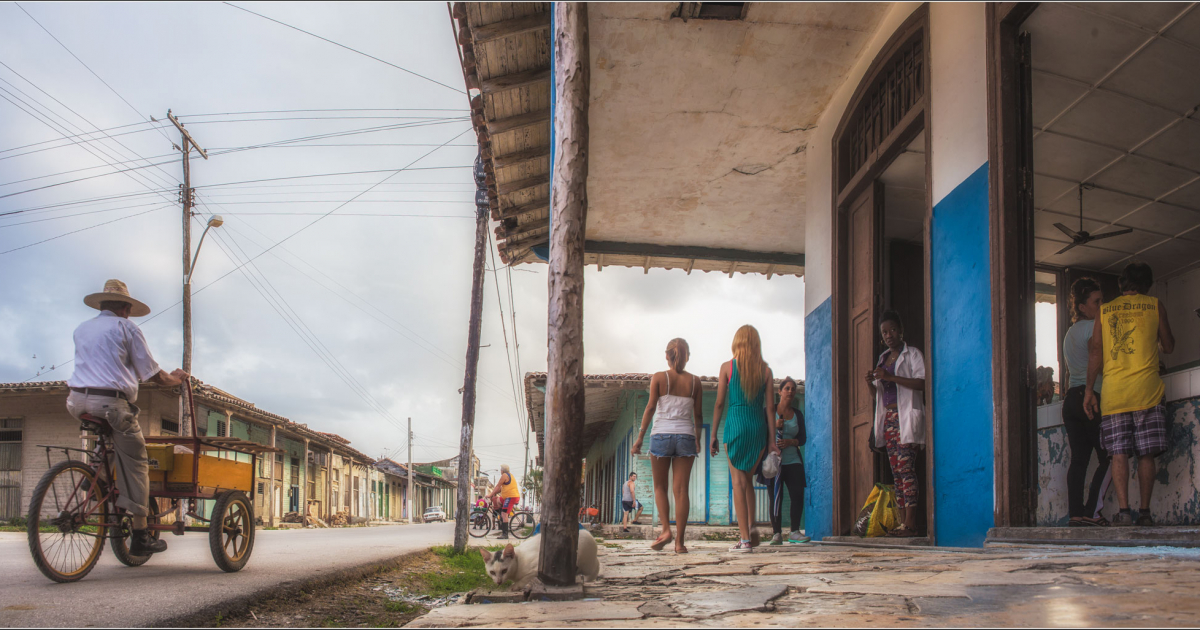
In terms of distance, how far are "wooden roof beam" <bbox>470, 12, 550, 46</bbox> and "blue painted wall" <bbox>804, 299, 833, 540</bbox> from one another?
3602 mm

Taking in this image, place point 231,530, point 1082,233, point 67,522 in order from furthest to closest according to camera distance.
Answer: point 1082,233
point 231,530
point 67,522

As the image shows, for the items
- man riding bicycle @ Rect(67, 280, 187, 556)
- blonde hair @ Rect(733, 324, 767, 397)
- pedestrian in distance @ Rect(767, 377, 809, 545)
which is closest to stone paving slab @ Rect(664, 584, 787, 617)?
blonde hair @ Rect(733, 324, 767, 397)

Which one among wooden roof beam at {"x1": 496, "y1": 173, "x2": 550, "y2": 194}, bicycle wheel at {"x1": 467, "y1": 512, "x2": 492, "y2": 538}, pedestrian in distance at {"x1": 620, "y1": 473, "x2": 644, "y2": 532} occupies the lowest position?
bicycle wheel at {"x1": 467, "y1": 512, "x2": 492, "y2": 538}

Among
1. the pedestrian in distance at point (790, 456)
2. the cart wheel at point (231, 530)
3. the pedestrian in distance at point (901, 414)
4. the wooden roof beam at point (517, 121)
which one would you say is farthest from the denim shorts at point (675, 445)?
the wooden roof beam at point (517, 121)

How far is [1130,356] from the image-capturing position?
15.5 ft

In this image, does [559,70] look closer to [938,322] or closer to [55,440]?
[938,322]

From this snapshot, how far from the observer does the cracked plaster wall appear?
21.5 feet

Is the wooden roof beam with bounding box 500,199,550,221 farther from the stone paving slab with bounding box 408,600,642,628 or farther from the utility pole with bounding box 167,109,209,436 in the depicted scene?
the utility pole with bounding box 167,109,209,436

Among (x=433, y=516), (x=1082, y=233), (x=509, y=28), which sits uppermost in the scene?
(x=509, y=28)

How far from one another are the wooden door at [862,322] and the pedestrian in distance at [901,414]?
608 mm

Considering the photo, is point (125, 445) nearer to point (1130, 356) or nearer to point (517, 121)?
point (517, 121)

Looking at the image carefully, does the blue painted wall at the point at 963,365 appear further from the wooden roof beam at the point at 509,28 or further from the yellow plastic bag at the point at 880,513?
the wooden roof beam at the point at 509,28

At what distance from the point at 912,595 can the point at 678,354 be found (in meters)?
3.37

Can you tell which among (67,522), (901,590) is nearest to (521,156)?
(67,522)
